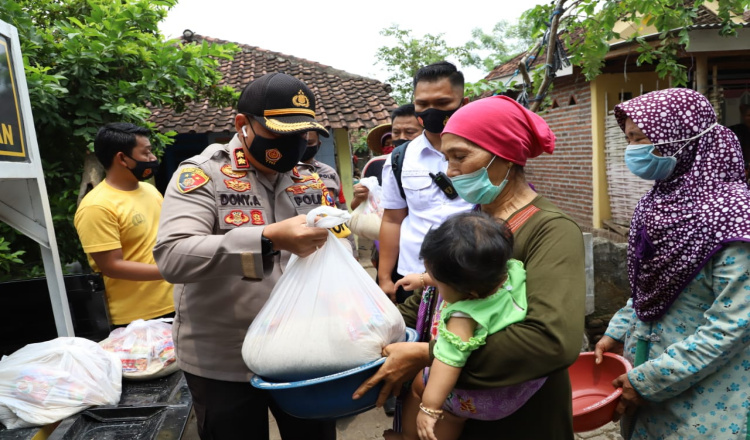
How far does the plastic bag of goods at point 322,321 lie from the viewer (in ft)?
4.47

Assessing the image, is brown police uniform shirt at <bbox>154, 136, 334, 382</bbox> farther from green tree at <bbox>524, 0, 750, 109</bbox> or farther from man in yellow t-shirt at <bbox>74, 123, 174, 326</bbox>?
green tree at <bbox>524, 0, 750, 109</bbox>

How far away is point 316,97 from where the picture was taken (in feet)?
39.7

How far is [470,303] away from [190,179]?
105cm

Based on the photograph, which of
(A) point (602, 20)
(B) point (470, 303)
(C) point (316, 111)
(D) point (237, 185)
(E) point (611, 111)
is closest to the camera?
(B) point (470, 303)

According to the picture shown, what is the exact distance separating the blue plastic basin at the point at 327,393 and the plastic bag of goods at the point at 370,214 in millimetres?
2312

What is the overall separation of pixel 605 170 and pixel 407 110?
203 inches

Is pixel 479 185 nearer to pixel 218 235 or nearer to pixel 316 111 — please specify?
pixel 218 235

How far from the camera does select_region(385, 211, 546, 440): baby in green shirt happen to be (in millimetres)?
1240

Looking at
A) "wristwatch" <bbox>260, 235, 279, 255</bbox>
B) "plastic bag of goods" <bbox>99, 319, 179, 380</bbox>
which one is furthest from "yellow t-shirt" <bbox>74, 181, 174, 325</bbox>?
"wristwatch" <bbox>260, 235, 279, 255</bbox>

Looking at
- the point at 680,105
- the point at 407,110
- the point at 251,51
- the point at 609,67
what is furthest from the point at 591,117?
the point at 251,51

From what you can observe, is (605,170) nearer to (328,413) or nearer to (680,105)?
(680,105)

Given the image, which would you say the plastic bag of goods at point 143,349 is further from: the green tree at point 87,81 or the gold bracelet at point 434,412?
the gold bracelet at point 434,412

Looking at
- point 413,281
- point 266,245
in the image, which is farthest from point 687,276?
point 266,245

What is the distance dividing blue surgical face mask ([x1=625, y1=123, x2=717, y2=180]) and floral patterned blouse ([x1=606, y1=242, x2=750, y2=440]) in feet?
1.16
